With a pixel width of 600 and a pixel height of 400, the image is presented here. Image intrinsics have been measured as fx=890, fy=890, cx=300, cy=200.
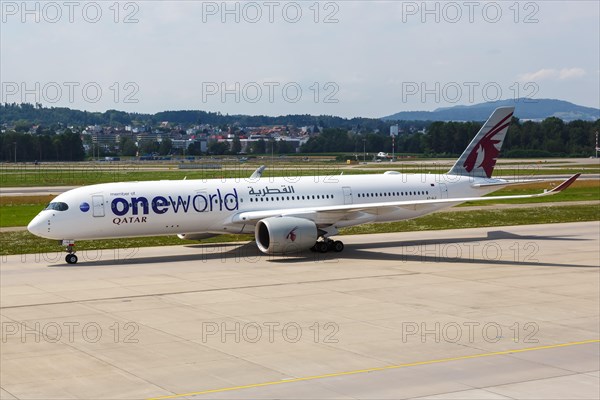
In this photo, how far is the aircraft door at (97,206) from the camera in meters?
37.9

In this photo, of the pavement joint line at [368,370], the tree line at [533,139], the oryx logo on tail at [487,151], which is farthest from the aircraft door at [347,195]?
the tree line at [533,139]

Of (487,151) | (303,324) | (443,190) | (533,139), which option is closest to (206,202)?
(443,190)

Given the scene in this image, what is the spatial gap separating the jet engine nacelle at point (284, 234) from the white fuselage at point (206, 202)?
155 cm

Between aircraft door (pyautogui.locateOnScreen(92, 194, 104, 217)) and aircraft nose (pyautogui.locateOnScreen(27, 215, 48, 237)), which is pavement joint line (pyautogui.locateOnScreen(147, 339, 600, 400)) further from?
aircraft nose (pyautogui.locateOnScreen(27, 215, 48, 237))

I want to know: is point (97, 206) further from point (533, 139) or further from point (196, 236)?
point (533, 139)

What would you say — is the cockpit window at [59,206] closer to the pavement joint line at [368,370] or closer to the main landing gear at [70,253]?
the main landing gear at [70,253]

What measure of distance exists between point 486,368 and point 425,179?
26.9 metres

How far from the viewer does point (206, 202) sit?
40.2m

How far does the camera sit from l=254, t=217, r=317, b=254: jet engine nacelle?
39.1 meters

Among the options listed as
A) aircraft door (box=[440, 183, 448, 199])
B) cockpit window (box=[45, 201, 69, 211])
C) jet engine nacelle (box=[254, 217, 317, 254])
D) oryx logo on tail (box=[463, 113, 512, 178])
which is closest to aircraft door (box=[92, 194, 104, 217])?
cockpit window (box=[45, 201, 69, 211])

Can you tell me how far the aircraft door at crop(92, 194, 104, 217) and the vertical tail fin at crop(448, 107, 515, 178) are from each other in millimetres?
20153

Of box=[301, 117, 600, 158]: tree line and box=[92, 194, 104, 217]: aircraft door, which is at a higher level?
box=[301, 117, 600, 158]: tree line

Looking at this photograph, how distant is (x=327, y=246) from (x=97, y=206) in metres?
10.9

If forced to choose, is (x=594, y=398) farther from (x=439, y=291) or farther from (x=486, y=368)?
(x=439, y=291)
